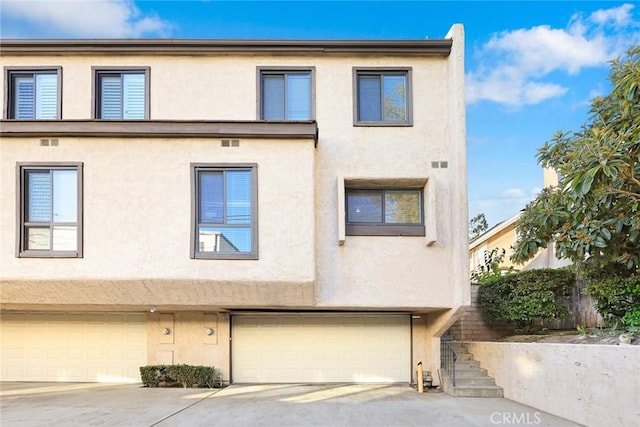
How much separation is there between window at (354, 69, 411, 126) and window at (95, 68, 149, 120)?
4838 mm

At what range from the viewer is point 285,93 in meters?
10.6

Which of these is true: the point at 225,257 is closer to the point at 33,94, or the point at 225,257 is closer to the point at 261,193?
the point at 261,193

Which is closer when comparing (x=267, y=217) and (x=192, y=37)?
(x=267, y=217)

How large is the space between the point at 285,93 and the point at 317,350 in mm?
6387

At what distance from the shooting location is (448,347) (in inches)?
432

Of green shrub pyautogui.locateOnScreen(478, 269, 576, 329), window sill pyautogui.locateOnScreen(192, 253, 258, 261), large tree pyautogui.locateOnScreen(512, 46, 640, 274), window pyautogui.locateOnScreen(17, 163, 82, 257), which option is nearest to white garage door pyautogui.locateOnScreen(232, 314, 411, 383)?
green shrub pyautogui.locateOnScreen(478, 269, 576, 329)

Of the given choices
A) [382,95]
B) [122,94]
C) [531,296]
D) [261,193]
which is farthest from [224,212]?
[531,296]

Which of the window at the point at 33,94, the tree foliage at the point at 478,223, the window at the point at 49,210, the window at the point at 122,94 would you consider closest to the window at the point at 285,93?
the window at the point at 122,94

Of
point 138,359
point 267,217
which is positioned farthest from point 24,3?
point 138,359

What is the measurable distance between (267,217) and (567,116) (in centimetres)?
1406

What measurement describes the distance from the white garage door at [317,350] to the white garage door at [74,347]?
2.65m

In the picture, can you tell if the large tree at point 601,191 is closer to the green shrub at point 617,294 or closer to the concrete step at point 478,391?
the green shrub at point 617,294

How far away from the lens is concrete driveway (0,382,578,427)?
7816 mm

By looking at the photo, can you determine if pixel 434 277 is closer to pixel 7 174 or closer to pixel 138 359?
pixel 138 359
